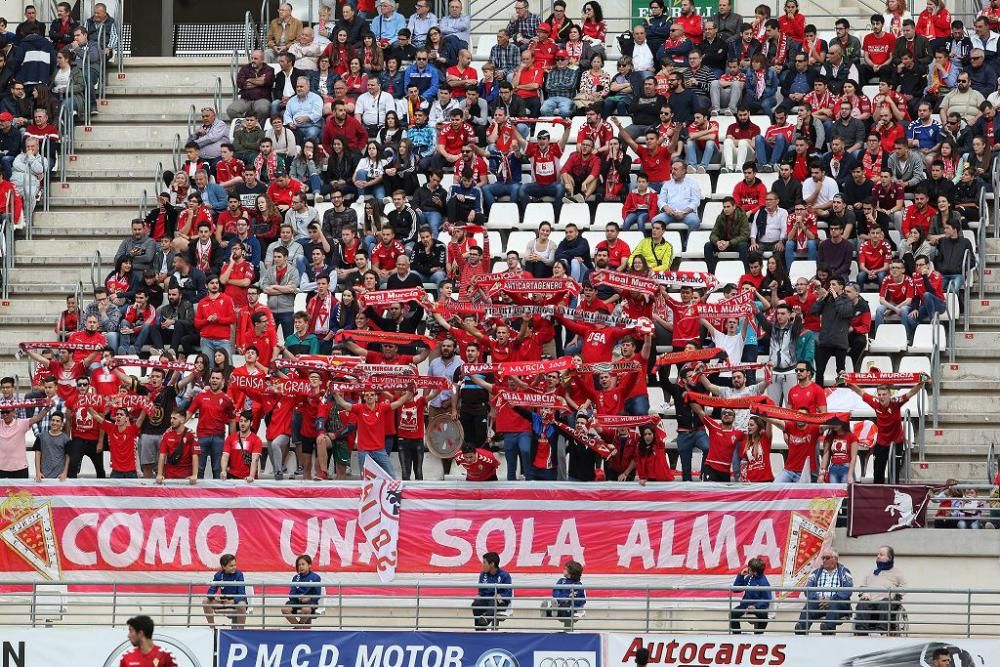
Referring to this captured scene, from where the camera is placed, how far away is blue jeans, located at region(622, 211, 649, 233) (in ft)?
92.4

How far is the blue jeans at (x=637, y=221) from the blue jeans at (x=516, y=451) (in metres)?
5.23

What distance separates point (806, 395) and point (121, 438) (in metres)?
8.32

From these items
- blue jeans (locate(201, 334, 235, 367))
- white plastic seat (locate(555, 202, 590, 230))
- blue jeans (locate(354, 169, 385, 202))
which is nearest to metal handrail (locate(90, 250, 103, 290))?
blue jeans (locate(201, 334, 235, 367))

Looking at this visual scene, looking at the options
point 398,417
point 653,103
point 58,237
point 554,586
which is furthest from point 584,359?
point 58,237

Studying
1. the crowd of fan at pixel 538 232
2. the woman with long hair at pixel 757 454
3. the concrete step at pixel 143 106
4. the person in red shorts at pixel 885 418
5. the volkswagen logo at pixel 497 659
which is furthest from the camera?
the concrete step at pixel 143 106

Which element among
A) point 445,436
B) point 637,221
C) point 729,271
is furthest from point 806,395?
point 637,221

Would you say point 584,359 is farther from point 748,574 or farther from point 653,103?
point 653,103

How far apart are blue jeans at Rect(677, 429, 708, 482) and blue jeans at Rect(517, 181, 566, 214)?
5923 mm

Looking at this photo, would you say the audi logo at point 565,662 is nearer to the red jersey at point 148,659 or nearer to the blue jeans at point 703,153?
the red jersey at point 148,659

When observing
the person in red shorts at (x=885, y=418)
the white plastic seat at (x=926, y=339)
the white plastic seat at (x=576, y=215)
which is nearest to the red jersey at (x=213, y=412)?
the white plastic seat at (x=576, y=215)

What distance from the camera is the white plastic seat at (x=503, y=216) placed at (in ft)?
94.9

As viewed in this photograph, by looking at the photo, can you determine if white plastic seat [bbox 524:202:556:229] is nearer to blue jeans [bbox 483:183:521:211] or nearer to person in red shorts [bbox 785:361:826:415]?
blue jeans [bbox 483:183:521:211]

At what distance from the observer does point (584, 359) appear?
80.9ft

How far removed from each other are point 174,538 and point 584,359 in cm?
541
